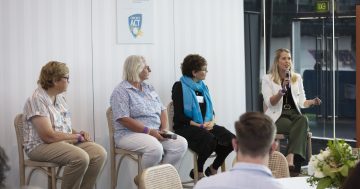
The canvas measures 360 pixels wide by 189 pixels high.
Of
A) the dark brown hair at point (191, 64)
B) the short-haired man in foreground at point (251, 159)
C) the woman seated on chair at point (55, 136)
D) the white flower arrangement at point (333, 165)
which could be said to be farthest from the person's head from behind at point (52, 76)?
the short-haired man in foreground at point (251, 159)

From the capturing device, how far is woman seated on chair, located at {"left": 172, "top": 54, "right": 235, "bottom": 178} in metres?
7.21

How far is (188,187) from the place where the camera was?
7.44 m

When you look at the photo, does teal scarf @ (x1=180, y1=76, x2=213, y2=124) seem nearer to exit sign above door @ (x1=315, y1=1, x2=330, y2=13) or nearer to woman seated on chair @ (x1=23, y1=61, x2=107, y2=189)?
woman seated on chair @ (x1=23, y1=61, x2=107, y2=189)

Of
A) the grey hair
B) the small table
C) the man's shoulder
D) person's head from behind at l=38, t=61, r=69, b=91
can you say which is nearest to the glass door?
the grey hair

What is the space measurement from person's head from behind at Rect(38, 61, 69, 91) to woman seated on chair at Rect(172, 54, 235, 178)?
1.52 meters

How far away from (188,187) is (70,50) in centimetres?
193

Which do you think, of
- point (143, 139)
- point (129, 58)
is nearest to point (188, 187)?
point (143, 139)

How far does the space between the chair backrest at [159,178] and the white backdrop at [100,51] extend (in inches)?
101

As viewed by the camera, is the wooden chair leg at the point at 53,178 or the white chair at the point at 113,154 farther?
the white chair at the point at 113,154

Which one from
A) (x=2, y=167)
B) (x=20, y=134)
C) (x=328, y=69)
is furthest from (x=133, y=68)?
(x=2, y=167)

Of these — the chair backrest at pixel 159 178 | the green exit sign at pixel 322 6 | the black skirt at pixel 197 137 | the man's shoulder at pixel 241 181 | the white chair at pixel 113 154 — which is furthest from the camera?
the green exit sign at pixel 322 6

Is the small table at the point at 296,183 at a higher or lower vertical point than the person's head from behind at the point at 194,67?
lower

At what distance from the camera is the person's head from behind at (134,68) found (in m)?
6.84

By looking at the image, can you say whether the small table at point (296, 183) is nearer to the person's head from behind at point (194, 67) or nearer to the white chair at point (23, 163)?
the white chair at point (23, 163)
